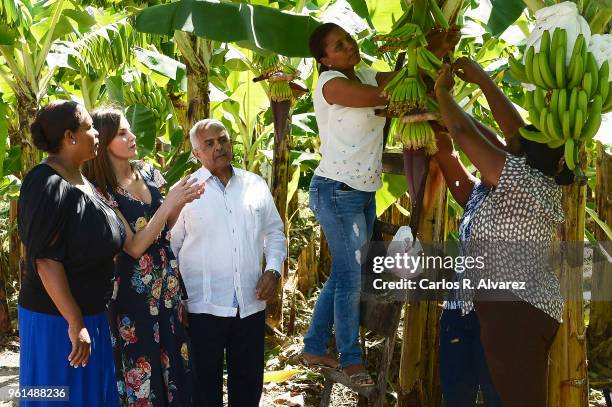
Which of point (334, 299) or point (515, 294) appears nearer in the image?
point (515, 294)

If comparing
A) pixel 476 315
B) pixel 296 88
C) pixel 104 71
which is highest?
pixel 104 71

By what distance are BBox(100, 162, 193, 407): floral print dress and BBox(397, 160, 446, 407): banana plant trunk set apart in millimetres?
913

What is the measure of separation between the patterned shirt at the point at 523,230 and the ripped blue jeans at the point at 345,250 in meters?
0.57

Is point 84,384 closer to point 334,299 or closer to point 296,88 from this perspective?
point 334,299

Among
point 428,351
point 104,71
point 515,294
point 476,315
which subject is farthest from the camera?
point 104,71

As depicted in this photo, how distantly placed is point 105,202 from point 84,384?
597 millimetres

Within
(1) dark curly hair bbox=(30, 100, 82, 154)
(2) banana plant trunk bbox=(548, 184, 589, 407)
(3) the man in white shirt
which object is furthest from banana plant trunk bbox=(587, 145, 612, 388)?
(1) dark curly hair bbox=(30, 100, 82, 154)

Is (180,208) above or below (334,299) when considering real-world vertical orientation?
above

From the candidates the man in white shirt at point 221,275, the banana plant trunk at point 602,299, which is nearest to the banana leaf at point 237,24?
the man in white shirt at point 221,275

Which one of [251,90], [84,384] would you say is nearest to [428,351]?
[84,384]

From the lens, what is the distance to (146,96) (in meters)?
4.85

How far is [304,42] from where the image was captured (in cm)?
281

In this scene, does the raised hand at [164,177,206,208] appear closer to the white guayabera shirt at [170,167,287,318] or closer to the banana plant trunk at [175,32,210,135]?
the white guayabera shirt at [170,167,287,318]

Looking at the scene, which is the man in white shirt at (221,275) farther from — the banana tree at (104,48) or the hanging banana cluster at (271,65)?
the banana tree at (104,48)
